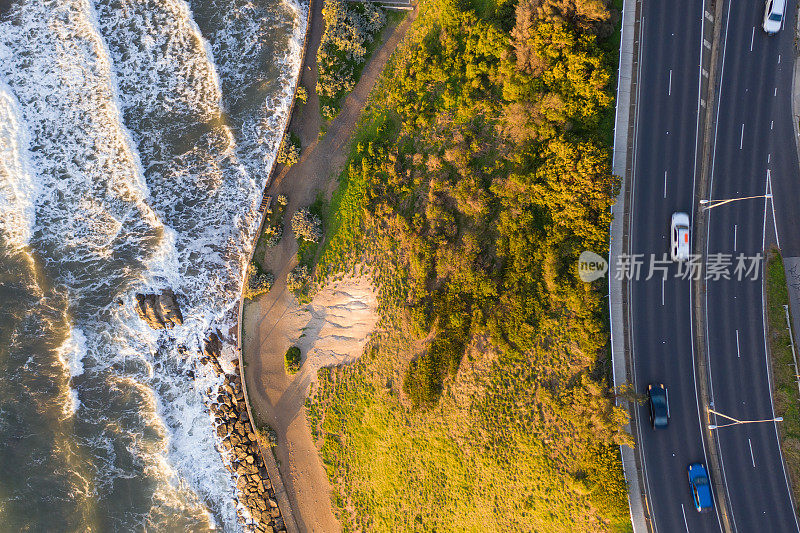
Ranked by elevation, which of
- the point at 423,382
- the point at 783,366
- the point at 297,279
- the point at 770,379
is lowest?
the point at 423,382

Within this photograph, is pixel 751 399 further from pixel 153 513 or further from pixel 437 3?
pixel 153 513

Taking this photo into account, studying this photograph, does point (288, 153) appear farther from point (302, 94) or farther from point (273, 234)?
point (273, 234)

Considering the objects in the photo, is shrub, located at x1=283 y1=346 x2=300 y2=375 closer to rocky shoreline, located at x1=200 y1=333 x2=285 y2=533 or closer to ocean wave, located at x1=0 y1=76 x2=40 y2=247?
rocky shoreline, located at x1=200 y1=333 x2=285 y2=533

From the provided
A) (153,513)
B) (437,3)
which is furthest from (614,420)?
(153,513)

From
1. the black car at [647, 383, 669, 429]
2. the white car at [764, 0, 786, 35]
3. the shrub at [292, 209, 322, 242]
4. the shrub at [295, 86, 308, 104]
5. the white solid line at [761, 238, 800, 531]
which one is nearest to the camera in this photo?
→ the black car at [647, 383, 669, 429]

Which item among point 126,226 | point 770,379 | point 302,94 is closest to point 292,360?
point 126,226

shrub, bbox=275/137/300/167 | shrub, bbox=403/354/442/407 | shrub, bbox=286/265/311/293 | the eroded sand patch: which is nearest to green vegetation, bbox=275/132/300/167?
shrub, bbox=275/137/300/167
